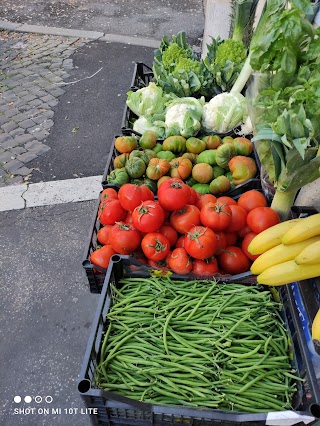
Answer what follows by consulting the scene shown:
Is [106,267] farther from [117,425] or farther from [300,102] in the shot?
[300,102]

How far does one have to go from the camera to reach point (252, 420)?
136 centimetres

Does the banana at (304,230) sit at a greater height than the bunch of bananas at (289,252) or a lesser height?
greater

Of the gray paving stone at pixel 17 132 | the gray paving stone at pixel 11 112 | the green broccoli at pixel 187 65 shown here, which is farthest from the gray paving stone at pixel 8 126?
the green broccoli at pixel 187 65

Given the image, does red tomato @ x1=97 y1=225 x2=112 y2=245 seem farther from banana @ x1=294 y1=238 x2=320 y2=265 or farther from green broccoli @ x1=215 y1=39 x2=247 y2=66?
green broccoli @ x1=215 y1=39 x2=247 y2=66

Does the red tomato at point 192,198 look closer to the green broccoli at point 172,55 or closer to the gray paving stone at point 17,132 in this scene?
the green broccoli at point 172,55

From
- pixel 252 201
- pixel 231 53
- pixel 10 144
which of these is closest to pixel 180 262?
pixel 252 201

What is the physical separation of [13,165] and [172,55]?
7.40 ft

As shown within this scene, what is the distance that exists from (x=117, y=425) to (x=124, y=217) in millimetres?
1052

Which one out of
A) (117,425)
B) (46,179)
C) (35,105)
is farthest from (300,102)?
(35,105)

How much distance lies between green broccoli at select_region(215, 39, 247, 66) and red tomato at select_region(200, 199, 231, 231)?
1910 millimetres

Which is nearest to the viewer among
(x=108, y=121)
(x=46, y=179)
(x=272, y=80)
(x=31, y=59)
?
(x=272, y=80)

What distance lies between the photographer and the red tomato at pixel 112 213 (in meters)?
2.11

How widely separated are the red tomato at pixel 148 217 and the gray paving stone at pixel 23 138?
10.9ft

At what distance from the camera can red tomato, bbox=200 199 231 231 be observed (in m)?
1.88
